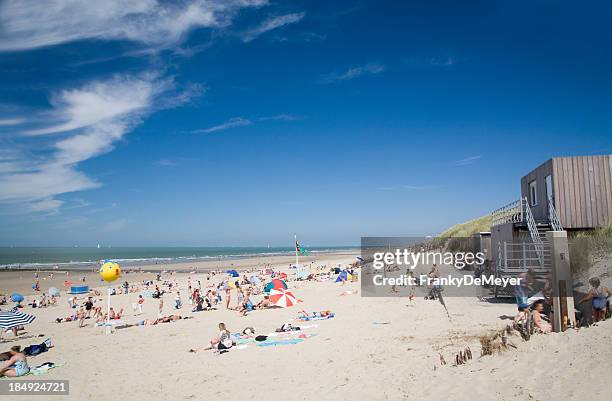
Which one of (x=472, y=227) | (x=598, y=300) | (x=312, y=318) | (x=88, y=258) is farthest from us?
(x=88, y=258)

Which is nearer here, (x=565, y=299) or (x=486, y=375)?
(x=486, y=375)

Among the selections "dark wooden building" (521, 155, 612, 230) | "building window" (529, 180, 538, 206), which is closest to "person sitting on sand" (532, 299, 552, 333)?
"dark wooden building" (521, 155, 612, 230)

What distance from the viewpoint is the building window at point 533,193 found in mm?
16594

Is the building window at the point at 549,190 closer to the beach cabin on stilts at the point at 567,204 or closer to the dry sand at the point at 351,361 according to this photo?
the beach cabin on stilts at the point at 567,204

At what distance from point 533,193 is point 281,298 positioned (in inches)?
450

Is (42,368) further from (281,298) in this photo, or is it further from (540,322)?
(540,322)

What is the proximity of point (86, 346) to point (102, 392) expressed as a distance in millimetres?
5274

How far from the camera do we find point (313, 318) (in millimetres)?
13750

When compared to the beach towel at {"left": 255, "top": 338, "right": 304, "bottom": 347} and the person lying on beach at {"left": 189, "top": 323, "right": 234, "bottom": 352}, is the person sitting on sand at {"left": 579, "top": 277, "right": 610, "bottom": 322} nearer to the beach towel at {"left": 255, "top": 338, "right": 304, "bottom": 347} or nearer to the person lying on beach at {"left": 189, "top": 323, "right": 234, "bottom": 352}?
the beach towel at {"left": 255, "top": 338, "right": 304, "bottom": 347}

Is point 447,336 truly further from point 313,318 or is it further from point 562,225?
point 562,225

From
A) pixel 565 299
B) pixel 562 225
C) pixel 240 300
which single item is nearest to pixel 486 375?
pixel 565 299

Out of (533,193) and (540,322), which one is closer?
(540,322)

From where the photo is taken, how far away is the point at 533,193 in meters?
17.1

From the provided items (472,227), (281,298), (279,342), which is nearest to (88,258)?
(472,227)
